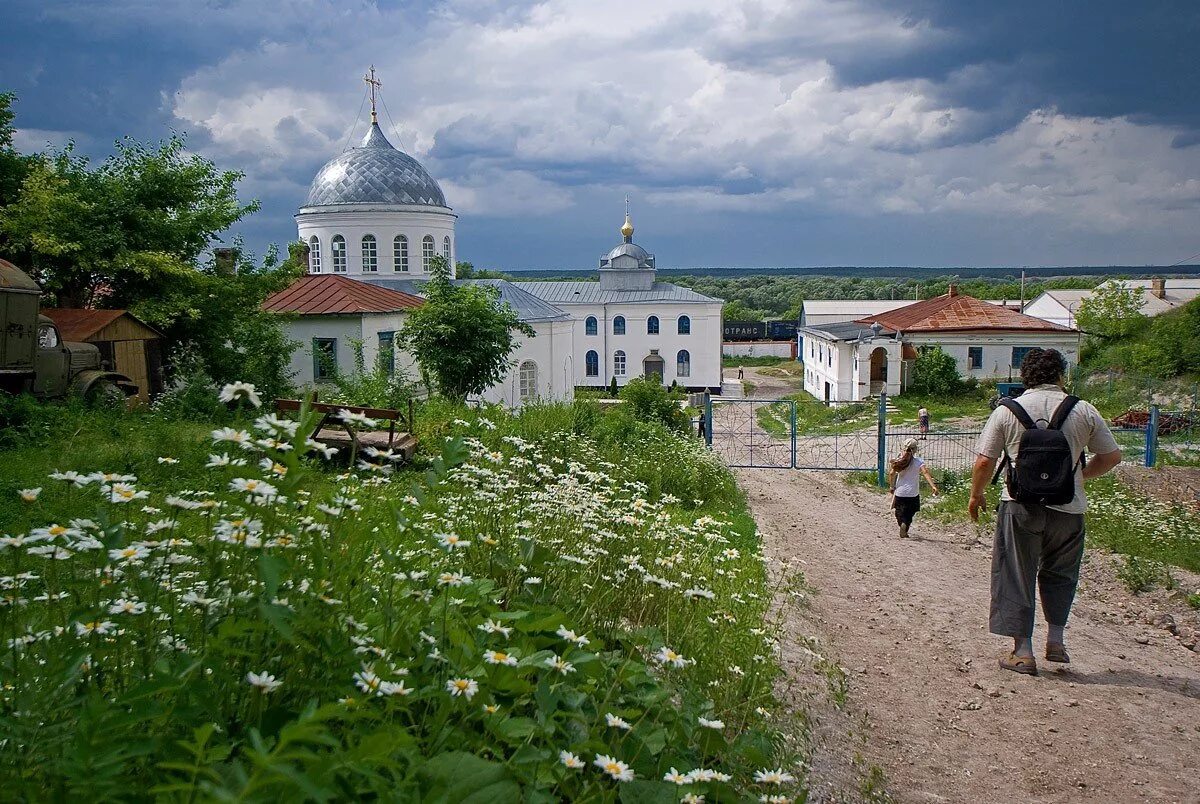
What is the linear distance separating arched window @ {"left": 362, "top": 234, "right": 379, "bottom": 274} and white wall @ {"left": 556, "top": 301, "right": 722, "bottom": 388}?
75.5 ft

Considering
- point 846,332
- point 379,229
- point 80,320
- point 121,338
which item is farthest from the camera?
point 846,332

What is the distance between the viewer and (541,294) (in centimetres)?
5953

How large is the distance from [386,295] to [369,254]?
5.91 m

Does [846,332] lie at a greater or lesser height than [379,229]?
lesser

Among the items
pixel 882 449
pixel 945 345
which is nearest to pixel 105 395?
pixel 882 449

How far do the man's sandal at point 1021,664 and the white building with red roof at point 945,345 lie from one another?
35212mm

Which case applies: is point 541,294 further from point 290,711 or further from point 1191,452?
point 290,711

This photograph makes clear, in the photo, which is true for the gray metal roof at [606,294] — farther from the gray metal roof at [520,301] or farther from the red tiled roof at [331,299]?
the red tiled roof at [331,299]

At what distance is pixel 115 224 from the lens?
18.7 m

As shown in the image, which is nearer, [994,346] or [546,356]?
[546,356]

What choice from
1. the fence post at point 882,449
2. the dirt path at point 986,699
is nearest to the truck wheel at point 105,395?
the dirt path at point 986,699

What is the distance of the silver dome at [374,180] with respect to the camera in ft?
109

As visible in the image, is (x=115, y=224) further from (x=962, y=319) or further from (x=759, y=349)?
(x=759, y=349)

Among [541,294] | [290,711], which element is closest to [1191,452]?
[290,711]
